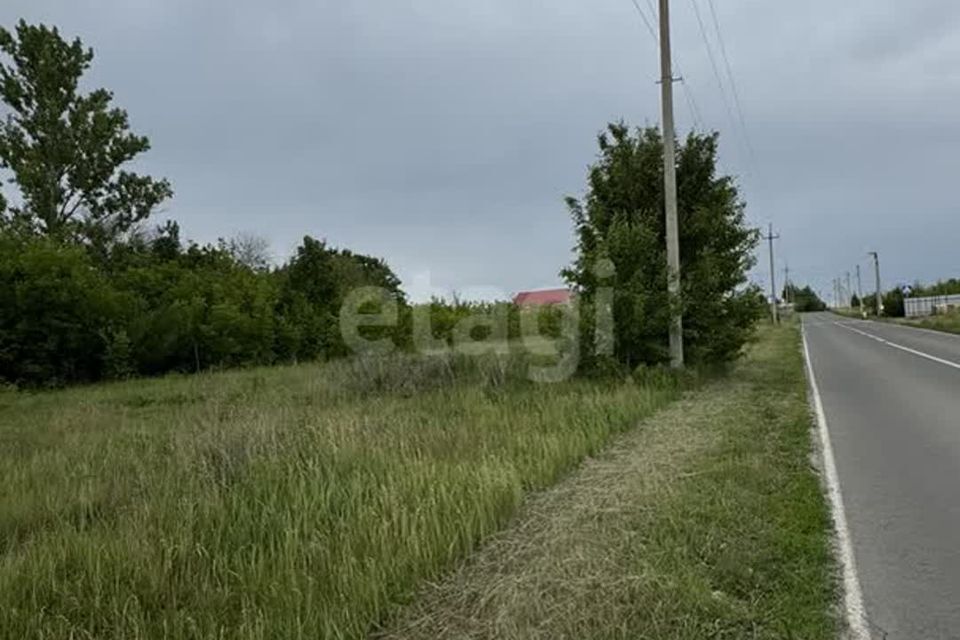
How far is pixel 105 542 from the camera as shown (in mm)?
5512

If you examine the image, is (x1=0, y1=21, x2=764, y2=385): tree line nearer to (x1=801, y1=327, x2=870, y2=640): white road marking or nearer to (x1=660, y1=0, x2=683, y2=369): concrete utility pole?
(x1=660, y1=0, x2=683, y2=369): concrete utility pole

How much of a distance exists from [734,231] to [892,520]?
1298 centimetres

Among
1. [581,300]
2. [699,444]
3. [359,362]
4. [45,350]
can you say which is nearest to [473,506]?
[699,444]

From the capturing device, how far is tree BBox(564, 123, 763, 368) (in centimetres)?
1573

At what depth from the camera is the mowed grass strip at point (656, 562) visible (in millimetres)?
4191

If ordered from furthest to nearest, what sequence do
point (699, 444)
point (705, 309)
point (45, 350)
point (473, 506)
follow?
1. point (45, 350)
2. point (705, 309)
3. point (699, 444)
4. point (473, 506)

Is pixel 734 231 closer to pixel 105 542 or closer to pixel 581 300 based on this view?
pixel 581 300

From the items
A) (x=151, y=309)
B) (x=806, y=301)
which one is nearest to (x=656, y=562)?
(x=151, y=309)

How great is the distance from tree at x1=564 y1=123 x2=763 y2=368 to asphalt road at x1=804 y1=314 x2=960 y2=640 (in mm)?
2837

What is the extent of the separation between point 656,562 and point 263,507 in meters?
3.25

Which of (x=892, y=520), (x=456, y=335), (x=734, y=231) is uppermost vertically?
(x=734, y=231)
